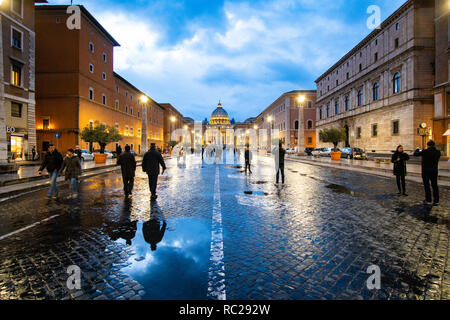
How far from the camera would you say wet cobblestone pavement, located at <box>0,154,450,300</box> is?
2.79 metres

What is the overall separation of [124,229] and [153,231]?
60 cm

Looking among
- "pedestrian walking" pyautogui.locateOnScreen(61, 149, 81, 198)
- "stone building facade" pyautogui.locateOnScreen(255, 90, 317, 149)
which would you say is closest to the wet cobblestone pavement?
"pedestrian walking" pyautogui.locateOnScreen(61, 149, 81, 198)

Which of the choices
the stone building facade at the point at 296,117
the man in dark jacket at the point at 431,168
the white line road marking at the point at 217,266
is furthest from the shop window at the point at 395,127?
the stone building facade at the point at 296,117

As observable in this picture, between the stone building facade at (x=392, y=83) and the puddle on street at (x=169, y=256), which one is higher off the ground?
the stone building facade at (x=392, y=83)

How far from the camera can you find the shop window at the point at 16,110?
79.7ft

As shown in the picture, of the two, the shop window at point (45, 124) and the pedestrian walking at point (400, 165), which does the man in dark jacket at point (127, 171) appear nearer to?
the pedestrian walking at point (400, 165)

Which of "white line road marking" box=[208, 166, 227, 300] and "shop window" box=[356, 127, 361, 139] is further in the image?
"shop window" box=[356, 127, 361, 139]

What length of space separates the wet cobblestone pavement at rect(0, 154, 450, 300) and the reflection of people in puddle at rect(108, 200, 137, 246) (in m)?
0.02

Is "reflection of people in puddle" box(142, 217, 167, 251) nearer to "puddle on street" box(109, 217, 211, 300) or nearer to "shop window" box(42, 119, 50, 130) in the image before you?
"puddle on street" box(109, 217, 211, 300)

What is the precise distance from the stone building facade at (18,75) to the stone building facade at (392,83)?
40.7 metres

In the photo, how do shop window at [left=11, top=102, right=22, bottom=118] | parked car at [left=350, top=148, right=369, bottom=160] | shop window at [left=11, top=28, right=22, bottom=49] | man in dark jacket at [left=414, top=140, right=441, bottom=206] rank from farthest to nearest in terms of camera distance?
parked car at [left=350, top=148, right=369, bottom=160]
shop window at [left=11, top=102, right=22, bottom=118]
shop window at [left=11, top=28, right=22, bottom=49]
man in dark jacket at [left=414, top=140, right=441, bottom=206]

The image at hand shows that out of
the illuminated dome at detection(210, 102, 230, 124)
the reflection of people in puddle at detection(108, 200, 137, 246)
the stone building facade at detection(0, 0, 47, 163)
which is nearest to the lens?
the reflection of people in puddle at detection(108, 200, 137, 246)

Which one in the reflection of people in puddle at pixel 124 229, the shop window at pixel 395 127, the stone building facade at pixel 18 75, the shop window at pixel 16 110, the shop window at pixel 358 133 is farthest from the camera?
the shop window at pixel 358 133

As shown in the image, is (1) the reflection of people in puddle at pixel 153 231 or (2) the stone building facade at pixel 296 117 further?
(2) the stone building facade at pixel 296 117
